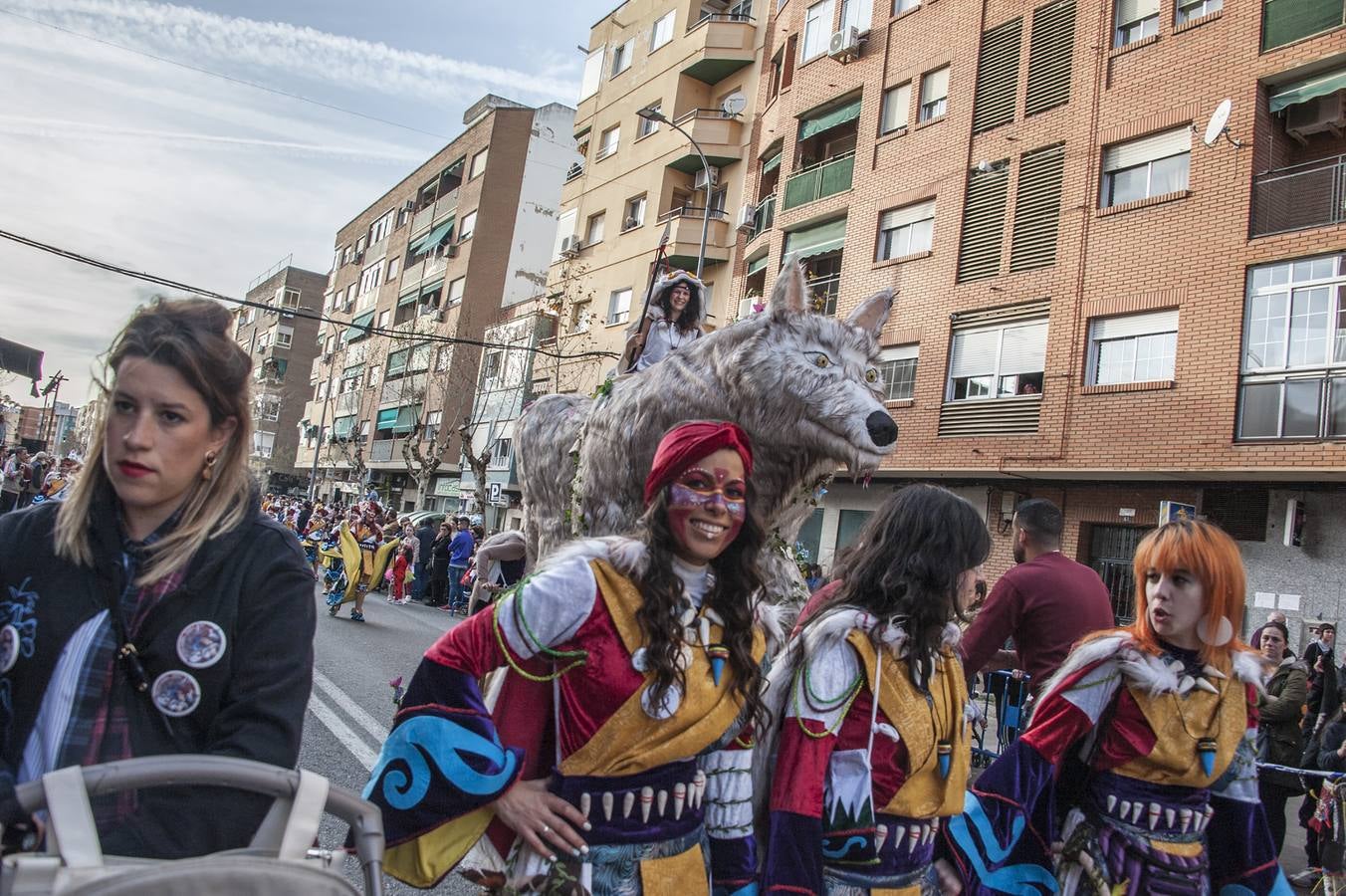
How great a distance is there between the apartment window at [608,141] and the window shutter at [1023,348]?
19.0 meters

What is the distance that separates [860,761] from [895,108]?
76.1 feet

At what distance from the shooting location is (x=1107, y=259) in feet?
59.6

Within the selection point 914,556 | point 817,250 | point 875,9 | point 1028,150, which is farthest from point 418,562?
point 914,556

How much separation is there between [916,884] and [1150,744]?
2.81 feet

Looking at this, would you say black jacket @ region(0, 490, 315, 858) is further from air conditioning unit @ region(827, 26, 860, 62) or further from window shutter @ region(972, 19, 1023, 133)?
air conditioning unit @ region(827, 26, 860, 62)

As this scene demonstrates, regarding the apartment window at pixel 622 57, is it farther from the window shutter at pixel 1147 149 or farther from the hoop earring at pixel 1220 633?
the hoop earring at pixel 1220 633

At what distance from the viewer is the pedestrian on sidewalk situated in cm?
180

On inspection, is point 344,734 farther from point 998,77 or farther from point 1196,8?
point 998,77

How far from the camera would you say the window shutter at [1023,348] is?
19.2 meters

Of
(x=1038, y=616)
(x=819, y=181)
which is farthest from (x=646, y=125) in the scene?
(x=1038, y=616)

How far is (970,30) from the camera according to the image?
2180 cm

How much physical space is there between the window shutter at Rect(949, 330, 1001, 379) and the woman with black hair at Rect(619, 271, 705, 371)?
1587 centimetres

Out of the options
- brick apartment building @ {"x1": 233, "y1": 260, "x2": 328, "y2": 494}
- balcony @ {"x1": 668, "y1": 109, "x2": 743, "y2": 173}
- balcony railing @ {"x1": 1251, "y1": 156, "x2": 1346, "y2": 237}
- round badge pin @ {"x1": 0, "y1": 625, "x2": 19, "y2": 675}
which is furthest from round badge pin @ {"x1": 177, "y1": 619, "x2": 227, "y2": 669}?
brick apartment building @ {"x1": 233, "y1": 260, "x2": 328, "y2": 494}

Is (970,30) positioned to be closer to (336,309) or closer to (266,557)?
(266,557)
